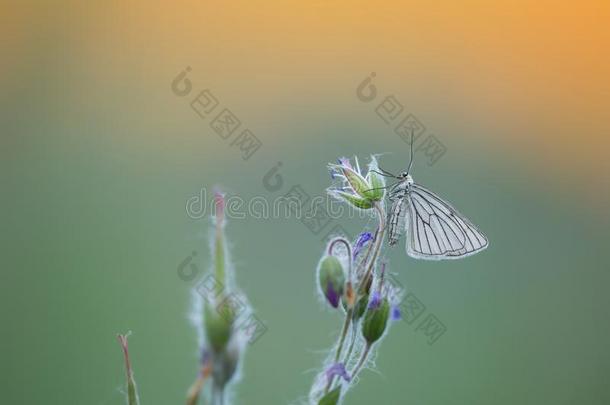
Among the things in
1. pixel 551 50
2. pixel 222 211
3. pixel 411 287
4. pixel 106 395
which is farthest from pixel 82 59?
pixel 222 211

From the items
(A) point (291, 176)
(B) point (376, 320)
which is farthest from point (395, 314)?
(A) point (291, 176)

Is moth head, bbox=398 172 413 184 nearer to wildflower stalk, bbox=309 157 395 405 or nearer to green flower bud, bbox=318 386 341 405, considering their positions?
wildflower stalk, bbox=309 157 395 405

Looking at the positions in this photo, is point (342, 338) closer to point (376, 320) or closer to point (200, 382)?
point (376, 320)

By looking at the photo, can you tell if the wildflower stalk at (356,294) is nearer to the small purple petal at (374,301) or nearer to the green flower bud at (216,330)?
the small purple petal at (374,301)

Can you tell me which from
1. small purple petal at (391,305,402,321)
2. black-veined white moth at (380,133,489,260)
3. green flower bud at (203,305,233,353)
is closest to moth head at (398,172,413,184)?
black-veined white moth at (380,133,489,260)

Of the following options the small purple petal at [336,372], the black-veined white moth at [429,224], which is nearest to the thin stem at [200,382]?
the small purple petal at [336,372]

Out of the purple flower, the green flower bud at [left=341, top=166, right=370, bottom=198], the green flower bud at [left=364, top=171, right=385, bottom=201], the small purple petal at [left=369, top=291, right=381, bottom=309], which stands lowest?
the small purple petal at [left=369, top=291, right=381, bottom=309]
